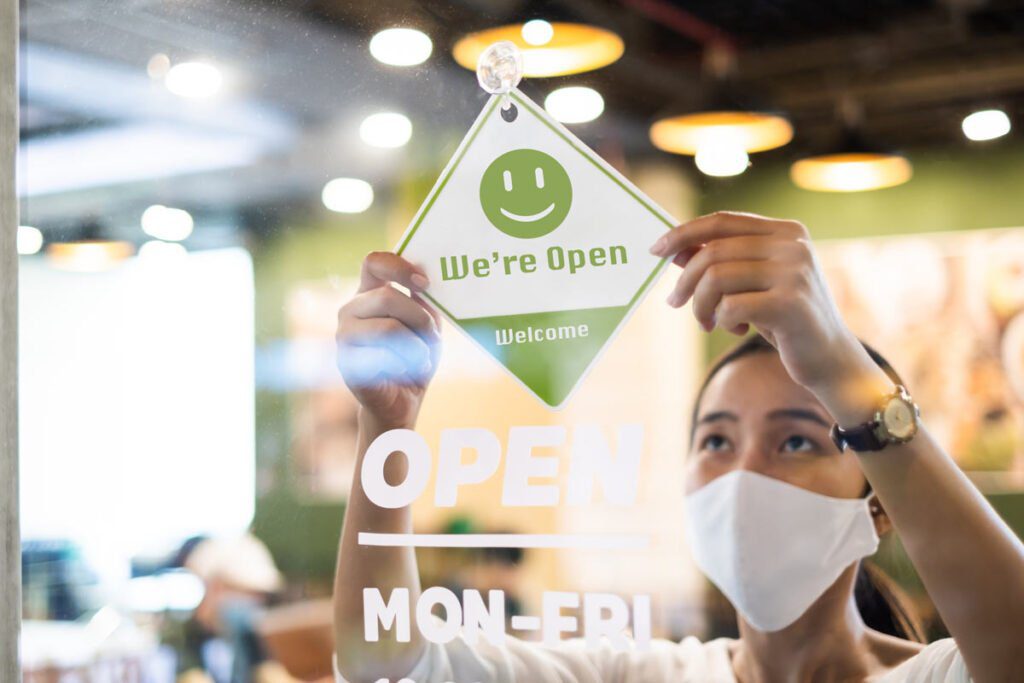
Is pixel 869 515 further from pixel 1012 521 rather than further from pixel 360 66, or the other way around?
pixel 360 66

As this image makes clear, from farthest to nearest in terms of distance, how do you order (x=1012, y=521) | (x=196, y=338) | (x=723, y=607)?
(x=196, y=338)
(x=723, y=607)
(x=1012, y=521)

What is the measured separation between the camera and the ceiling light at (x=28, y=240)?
6.94ft

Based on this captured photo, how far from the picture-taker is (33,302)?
2121 millimetres

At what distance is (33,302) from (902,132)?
1.57 metres

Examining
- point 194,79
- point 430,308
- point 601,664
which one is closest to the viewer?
point 601,664

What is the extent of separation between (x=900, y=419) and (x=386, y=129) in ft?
2.83

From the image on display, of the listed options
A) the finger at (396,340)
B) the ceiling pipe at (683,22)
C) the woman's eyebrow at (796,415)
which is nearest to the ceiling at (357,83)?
the ceiling pipe at (683,22)

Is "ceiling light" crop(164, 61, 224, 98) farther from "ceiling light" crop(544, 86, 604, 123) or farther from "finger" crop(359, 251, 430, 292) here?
"ceiling light" crop(544, 86, 604, 123)

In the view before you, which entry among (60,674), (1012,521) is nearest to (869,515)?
(1012,521)

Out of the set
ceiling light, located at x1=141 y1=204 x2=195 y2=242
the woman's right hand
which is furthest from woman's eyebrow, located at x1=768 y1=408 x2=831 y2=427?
ceiling light, located at x1=141 y1=204 x2=195 y2=242

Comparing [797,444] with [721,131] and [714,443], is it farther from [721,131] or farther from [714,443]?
[721,131]

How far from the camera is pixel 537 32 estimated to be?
1.60 m

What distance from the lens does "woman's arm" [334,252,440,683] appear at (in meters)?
1.66

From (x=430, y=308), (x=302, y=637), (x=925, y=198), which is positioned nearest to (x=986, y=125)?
(x=925, y=198)
